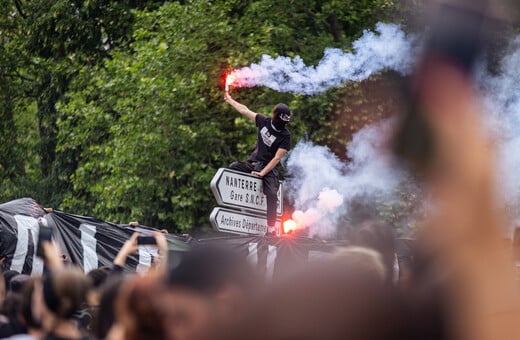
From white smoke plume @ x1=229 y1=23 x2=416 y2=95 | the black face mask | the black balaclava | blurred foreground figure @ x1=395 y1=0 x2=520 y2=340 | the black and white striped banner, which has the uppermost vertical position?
white smoke plume @ x1=229 y1=23 x2=416 y2=95

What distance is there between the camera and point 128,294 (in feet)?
10.1

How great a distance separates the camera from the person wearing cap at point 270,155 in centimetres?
985

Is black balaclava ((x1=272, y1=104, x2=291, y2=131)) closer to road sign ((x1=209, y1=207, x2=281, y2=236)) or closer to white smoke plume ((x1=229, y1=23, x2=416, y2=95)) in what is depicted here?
road sign ((x1=209, y1=207, x2=281, y2=236))

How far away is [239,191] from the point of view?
950cm

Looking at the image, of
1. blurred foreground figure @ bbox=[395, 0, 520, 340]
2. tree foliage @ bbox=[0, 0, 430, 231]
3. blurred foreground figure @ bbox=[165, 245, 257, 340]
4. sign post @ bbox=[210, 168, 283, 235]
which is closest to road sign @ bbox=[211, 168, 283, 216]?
sign post @ bbox=[210, 168, 283, 235]

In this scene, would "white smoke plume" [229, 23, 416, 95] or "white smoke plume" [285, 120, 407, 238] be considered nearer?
"white smoke plume" [229, 23, 416, 95]

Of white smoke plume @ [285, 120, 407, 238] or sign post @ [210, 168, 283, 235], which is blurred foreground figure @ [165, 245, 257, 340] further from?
white smoke plume @ [285, 120, 407, 238]

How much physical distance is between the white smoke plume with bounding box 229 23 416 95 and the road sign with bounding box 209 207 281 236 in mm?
2779

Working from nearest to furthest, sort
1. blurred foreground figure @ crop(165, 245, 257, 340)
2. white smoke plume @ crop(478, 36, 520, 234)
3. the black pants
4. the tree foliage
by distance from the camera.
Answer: blurred foreground figure @ crop(165, 245, 257, 340), the black pants, white smoke plume @ crop(478, 36, 520, 234), the tree foliage

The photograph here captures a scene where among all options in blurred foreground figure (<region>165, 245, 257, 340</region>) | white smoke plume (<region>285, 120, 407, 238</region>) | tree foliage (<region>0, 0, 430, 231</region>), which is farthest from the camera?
tree foliage (<region>0, 0, 430, 231</region>)

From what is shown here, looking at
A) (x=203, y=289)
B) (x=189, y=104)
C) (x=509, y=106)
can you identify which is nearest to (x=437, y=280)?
(x=203, y=289)

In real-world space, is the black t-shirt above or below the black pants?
above

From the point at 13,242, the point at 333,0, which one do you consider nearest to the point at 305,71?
the point at 333,0

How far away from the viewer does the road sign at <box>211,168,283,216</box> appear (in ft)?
30.1
